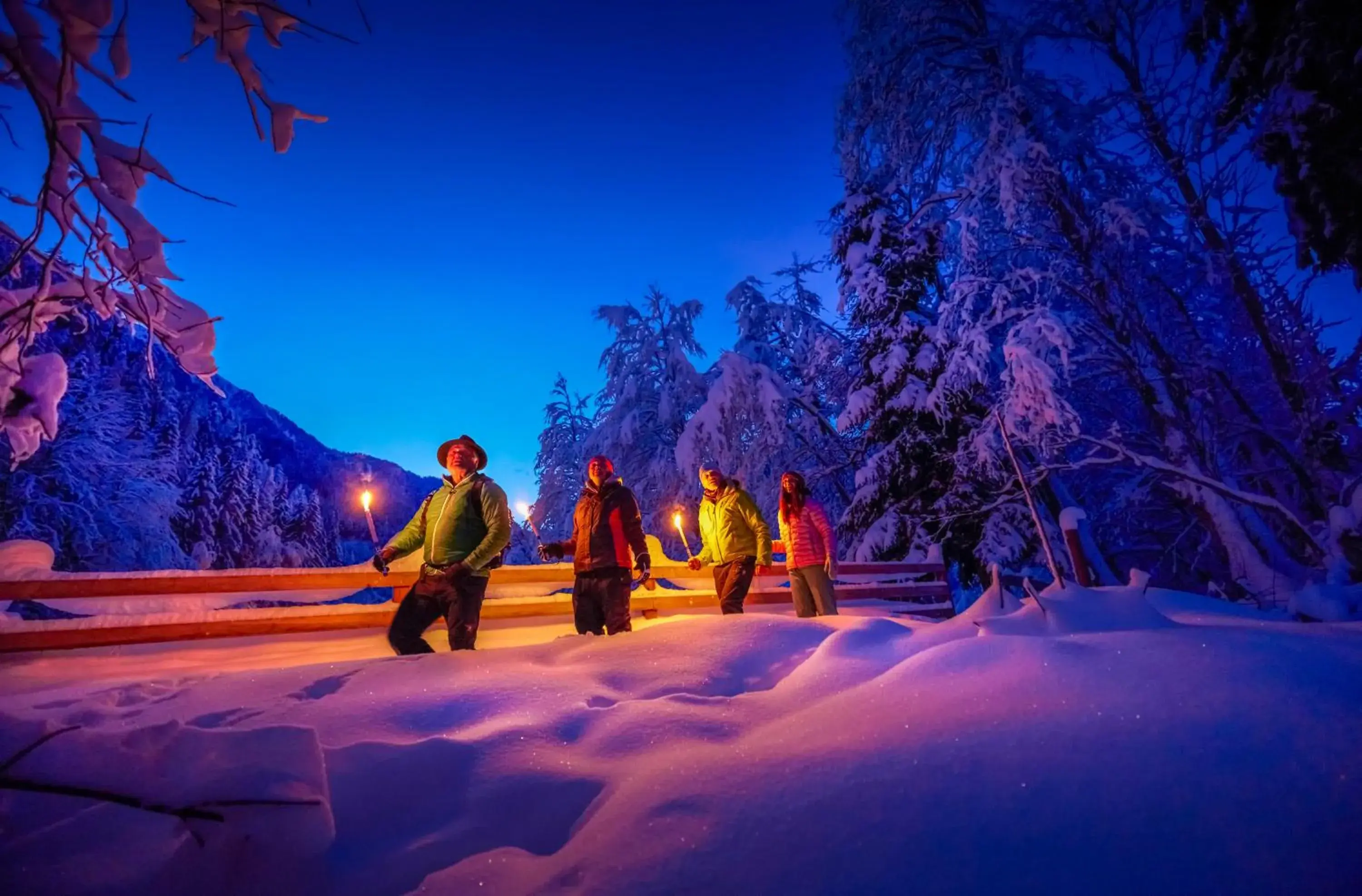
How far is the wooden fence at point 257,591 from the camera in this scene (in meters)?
4.01

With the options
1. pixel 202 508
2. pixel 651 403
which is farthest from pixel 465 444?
pixel 202 508

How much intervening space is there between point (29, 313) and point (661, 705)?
2.72 m

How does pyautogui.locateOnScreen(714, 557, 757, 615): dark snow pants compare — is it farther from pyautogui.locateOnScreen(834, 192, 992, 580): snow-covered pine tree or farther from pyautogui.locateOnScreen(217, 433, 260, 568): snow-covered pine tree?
pyautogui.locateOnScreen(217, 433, 260, 568): snow-covered pine tree

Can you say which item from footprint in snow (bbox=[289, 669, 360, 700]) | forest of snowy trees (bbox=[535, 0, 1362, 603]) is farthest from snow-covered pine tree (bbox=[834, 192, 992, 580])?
footprint in snow (bbox=[289, 669, 360, 700])

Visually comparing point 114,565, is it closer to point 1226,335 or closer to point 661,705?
point 661,705

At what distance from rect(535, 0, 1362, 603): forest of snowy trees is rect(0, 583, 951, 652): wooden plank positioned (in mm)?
4432

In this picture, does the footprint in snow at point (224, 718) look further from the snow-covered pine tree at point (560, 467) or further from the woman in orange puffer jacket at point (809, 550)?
the snow-covered pine tree at point (560, 467)

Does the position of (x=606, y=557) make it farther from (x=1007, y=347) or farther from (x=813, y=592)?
(x=1007, y=347)

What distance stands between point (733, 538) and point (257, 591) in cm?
429

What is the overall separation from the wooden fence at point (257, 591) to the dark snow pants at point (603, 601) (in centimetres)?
133

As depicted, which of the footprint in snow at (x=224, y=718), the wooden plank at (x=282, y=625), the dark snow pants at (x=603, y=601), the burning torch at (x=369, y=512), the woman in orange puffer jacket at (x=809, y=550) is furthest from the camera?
the woman in orange puffer jacket at (x=809, y=550)

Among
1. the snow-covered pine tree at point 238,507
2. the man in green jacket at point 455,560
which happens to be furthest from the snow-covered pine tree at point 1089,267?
the snow-covered pine tree at point 238,507

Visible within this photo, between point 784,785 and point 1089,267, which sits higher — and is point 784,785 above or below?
below

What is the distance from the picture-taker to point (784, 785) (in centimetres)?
159
